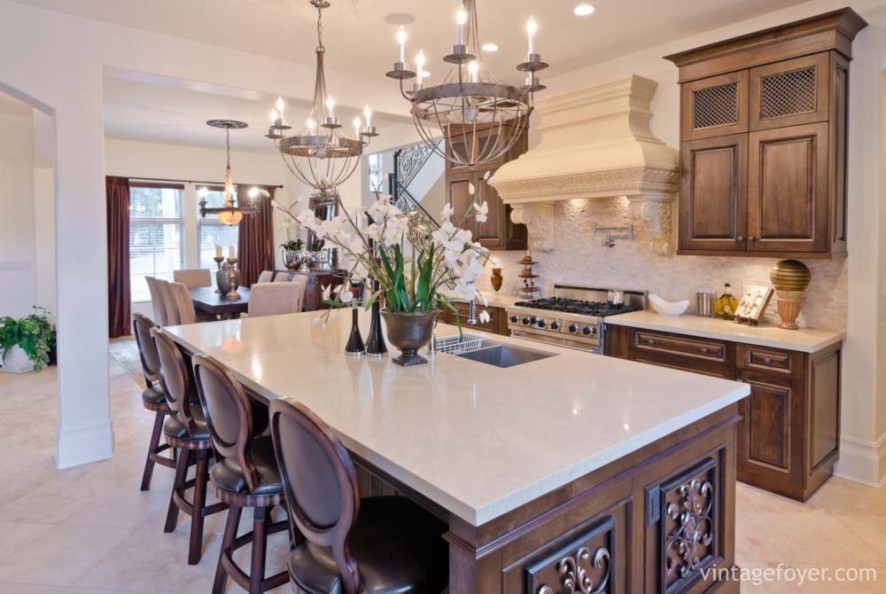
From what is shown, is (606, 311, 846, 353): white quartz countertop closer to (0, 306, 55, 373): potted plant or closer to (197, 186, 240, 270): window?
(0, 306, 55, 373): potted plant

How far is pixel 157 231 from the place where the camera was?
896 cm

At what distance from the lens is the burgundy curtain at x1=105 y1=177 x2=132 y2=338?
330 inches

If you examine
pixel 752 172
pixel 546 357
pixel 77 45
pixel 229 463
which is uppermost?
pixel 77 45

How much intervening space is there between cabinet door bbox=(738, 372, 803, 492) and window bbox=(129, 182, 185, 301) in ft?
27.8

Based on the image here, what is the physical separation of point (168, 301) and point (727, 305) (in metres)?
5.36

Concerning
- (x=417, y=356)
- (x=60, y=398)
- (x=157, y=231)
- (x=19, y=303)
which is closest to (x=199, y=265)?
(x=157, y=231)

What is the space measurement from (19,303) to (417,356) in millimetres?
6736

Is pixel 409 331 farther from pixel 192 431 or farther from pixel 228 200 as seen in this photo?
pixel 228 200

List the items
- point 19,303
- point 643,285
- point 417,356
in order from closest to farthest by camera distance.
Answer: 1. point 417,356
2. point 643,285
3. point 19,303

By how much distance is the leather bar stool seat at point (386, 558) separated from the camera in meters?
1.42

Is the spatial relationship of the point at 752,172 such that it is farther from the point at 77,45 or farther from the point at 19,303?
the point at 19,303

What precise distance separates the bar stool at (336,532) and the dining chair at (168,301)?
4995 mm

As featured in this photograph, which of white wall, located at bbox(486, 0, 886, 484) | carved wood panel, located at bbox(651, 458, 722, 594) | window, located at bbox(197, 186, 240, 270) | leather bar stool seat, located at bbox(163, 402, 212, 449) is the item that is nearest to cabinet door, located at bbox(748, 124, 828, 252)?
white wall, located at bbox(486, 0, 886, 484)

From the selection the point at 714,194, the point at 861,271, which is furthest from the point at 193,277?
the point at 861,271
